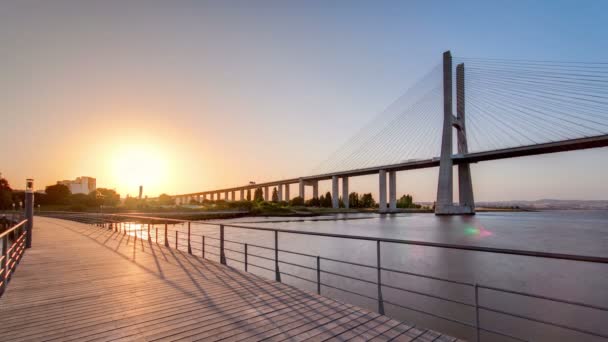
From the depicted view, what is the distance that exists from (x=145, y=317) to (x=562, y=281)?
608 inches

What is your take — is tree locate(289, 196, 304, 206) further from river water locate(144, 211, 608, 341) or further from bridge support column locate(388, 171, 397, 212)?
river water locate(144, 211, 608, 341)

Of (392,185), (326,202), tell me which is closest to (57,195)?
(326,202)

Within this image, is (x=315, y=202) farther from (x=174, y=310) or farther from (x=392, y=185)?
(x=174, y=310)

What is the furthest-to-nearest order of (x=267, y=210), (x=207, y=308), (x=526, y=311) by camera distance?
(x=267, y=210)
(x=526, y=311)
(x=207, y=308)

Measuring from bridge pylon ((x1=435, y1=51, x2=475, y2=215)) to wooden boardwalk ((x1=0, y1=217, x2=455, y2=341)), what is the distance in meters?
45.9

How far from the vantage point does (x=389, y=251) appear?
20.7 m

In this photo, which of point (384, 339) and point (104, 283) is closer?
point (384, 339)

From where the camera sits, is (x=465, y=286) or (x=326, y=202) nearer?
(x=465, y=286)

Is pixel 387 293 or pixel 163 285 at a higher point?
pixel 163 285

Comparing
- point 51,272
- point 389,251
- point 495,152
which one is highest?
point 495,152

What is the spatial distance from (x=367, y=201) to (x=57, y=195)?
8400 centimetres

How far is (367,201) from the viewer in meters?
109

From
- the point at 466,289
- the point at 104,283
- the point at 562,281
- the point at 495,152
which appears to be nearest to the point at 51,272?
the point at 104,283

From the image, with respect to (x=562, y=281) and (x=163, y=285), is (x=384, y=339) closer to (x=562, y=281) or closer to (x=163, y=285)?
(x=163, y=285)
